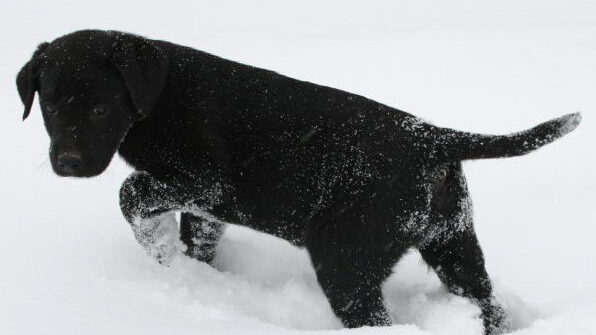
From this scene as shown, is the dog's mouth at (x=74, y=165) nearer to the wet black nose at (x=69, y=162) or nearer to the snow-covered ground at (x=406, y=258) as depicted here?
the wet black nose at (x=69, y=162)

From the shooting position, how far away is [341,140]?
3381 mm

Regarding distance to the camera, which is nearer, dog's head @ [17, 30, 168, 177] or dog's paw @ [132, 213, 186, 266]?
dog's head @ [17, 30, 168, 177]

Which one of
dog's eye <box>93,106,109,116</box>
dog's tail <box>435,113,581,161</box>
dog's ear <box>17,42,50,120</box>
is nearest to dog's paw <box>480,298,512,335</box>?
dog's tail <box>435,113,581,161</box>

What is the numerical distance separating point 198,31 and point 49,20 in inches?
99.4

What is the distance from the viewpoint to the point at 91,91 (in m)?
3.17

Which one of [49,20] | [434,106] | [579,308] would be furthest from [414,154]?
[49,20]

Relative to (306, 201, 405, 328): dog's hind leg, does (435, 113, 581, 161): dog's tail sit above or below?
above

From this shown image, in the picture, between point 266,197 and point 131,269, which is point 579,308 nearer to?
point 266,197

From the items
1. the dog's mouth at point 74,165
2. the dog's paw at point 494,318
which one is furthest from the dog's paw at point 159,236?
the dog's paw at point 494,318

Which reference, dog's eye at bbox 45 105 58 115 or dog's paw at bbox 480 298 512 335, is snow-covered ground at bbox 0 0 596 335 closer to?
dog's paw at bbox 480 298 512 335

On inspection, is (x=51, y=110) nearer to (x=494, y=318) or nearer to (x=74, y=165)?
(x=74, y=165)

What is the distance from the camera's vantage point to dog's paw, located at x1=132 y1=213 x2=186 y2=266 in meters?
3.56

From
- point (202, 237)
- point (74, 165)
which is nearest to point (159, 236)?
point (202, 237)

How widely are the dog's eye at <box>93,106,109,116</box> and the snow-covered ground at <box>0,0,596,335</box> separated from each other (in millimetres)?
849
